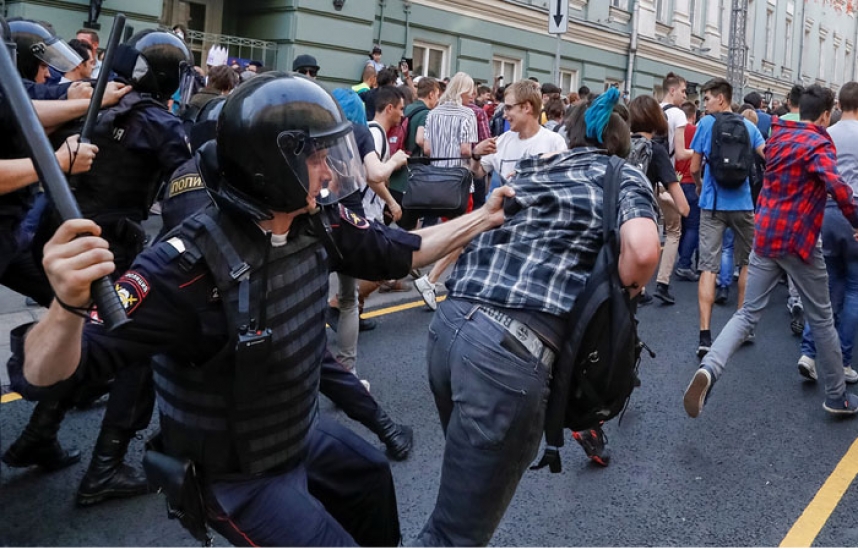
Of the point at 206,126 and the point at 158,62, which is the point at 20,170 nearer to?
the point at 206,126

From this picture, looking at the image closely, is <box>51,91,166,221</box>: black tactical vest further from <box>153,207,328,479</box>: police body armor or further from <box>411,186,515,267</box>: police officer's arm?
<box>153,207,328,479</box>: police body armor

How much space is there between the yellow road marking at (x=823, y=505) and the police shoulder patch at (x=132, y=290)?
291 cm

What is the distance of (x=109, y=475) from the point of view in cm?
368

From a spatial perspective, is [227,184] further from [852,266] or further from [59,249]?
[852,266]

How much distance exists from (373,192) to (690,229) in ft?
13.1

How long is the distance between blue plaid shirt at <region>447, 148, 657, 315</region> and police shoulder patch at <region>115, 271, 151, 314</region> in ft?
3.66

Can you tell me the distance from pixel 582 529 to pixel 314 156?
2242 millimetres

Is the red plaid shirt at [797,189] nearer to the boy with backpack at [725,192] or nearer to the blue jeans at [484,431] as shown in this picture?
the boy with backpack at [725,192]

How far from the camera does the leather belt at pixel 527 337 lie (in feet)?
8.69

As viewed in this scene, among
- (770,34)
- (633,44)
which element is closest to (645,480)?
(633,44)

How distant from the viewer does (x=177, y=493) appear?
215 cm

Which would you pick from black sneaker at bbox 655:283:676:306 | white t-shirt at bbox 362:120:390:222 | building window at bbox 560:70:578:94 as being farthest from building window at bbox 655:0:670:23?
white t-shirt at bbox 362:120:390:222

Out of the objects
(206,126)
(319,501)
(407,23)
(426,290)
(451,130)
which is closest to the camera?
(319,501)

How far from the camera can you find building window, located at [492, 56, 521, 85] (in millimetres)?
18000
